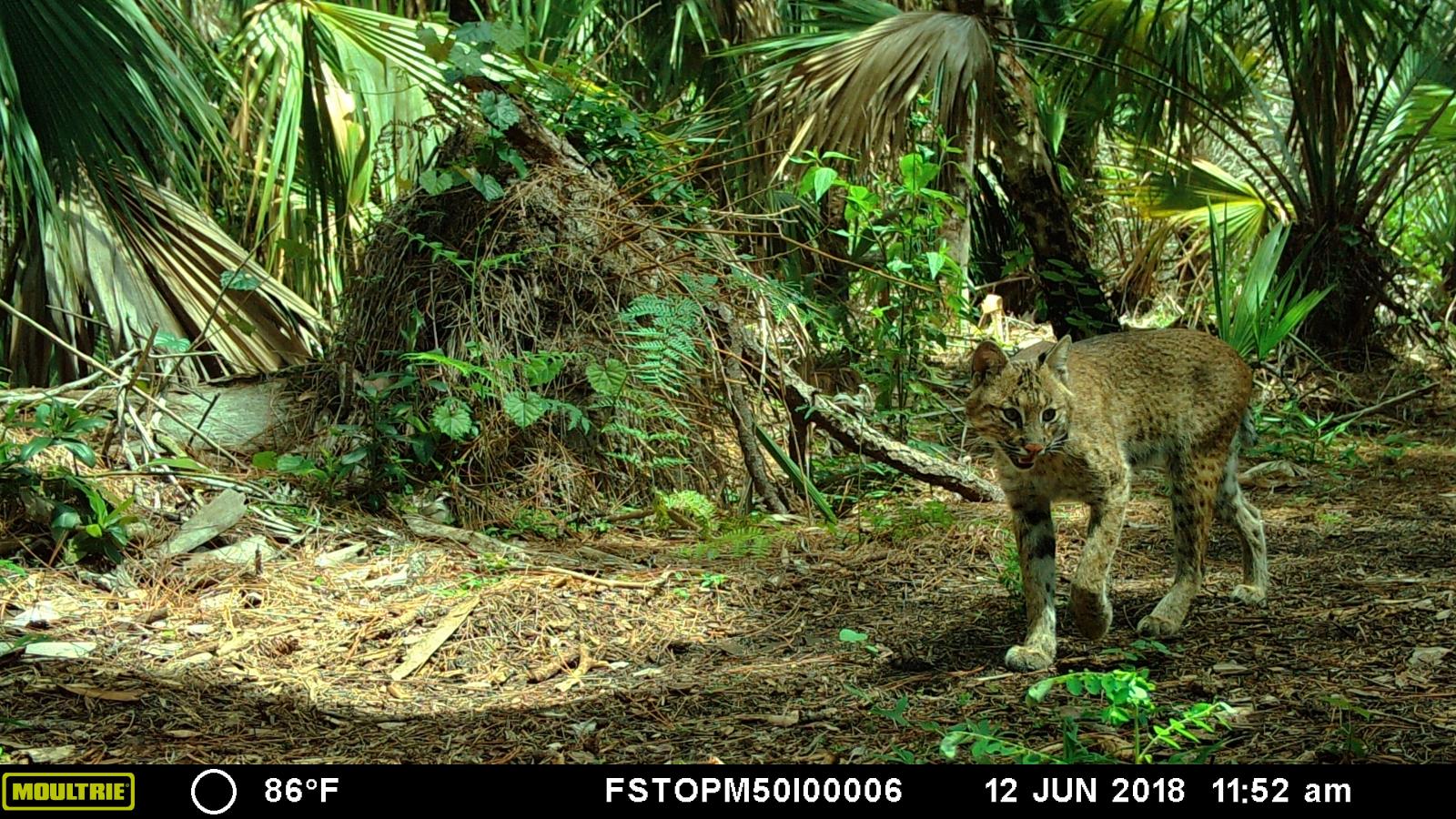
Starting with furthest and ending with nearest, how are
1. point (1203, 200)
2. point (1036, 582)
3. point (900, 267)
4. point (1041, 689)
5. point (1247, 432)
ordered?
point (1203, 200) → point (900, 267) → point (1247, 432) → point (1036, 582) → point (1041, 689)

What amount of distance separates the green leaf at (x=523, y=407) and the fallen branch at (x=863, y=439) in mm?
1053

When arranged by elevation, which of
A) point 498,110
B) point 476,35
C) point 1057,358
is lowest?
point 1057,358

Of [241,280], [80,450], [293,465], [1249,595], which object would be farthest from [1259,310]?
[80,450]

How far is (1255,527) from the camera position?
4.58 m

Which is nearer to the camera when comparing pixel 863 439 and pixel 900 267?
pixel 863 439

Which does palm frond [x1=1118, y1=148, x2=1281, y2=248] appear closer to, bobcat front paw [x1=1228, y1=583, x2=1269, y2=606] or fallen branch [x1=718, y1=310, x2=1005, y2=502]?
fallen branch [x1=718, y1=310, x2=1005, y2=502]

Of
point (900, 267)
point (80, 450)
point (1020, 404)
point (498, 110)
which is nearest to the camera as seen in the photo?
point (1020, 404)

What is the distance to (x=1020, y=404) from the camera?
3.99m

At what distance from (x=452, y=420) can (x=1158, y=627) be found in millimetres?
2964

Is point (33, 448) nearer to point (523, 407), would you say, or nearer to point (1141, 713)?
point (523, 407)

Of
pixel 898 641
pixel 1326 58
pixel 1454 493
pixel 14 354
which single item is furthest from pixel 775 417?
pixel 1326 58

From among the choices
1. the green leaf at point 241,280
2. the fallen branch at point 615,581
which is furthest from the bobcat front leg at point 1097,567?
the green leaf at point 241,280

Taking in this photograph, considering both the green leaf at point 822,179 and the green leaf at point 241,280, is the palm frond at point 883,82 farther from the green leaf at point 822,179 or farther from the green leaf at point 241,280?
the green leaf at point 241,280

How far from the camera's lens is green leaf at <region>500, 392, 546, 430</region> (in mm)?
5559
